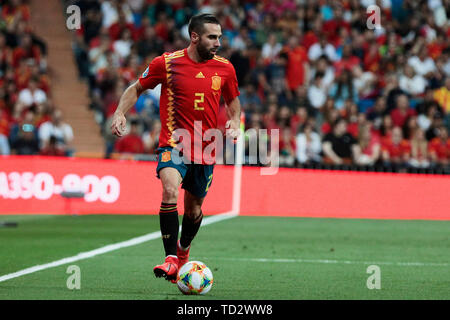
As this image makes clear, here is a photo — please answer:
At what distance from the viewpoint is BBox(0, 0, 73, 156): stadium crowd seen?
66.2 feet

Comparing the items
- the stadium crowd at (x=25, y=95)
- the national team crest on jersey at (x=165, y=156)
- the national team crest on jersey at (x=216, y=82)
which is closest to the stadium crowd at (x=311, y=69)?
the stadium crowd at (x=25, y=95)

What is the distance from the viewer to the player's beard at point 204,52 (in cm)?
904

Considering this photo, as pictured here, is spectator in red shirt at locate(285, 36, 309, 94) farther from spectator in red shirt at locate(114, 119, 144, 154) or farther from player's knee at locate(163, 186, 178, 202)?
player's knee at locate(163, 186, 178, 202)

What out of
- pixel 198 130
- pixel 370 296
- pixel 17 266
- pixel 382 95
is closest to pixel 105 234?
pixel 17 266

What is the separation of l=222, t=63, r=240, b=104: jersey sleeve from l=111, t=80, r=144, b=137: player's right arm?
844 millimetres

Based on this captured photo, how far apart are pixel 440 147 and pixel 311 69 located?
423cm

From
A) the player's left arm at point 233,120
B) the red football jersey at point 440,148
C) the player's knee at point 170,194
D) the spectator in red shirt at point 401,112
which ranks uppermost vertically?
the spectator in red shirt at point 401,112

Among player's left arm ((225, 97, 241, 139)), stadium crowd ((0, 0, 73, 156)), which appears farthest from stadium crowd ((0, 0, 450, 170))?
player's left arm ((225, 97, 241, 139))

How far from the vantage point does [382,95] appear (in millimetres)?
22297

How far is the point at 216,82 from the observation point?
922cm

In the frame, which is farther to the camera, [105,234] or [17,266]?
[105,234]

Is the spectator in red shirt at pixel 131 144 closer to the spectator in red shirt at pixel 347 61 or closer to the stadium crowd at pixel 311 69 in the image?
the stadium crowd at pixel 311 69

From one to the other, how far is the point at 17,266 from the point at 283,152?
10189 mm

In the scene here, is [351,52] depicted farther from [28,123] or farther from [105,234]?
[105,234]
